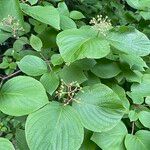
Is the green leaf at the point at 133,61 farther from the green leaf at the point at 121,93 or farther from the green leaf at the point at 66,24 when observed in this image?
the green leaf at the point at 66,24

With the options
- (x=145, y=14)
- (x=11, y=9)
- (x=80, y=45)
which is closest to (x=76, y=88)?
(x=80, y=45)

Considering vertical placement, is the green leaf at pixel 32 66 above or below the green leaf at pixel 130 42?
below

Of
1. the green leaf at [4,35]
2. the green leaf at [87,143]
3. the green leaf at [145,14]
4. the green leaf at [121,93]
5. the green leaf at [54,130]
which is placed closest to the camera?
the green leaf at [54,130]

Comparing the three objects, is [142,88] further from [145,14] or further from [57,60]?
[145,14]

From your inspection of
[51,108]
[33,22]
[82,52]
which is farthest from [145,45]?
[33,22]

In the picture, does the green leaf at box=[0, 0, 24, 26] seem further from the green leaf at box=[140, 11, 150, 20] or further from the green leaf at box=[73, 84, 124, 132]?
the green leaf at box=[140, 11, 150, 20]

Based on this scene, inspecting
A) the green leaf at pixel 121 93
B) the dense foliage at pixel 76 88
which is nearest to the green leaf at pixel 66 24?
the dense foliage at pixel 76 88
